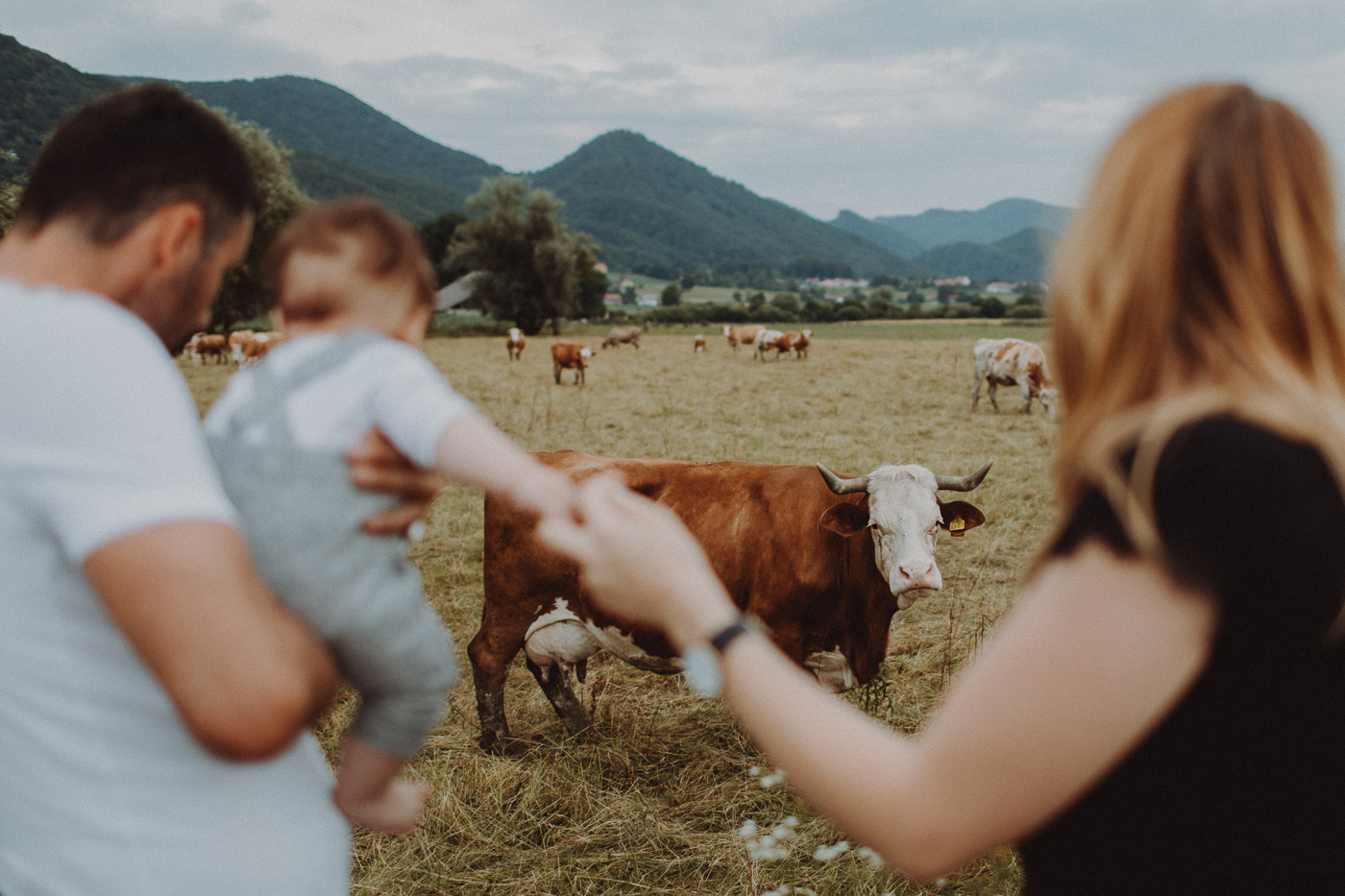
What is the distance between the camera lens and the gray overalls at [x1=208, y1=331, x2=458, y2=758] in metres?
1.02

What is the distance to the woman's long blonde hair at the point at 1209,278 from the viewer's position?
85 centimetres

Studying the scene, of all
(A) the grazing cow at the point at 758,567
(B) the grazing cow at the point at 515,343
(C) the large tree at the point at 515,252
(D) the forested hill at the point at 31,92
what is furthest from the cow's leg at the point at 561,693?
(C) the large tree at the point at 515,252

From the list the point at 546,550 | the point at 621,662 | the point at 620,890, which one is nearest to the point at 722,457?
the point at 621,662

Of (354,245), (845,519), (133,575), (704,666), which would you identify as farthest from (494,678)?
(133,575)

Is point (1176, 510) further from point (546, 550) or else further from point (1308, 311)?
point (546, 550)

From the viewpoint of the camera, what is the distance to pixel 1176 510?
0.79m

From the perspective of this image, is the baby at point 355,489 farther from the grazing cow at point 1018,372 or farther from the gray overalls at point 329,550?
the grazing cow at point 1018,372

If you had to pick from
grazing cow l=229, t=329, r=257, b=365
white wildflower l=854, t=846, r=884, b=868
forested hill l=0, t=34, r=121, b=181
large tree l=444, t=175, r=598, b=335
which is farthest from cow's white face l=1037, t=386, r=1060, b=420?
forested hill l=0, t=34, r=121, b=181

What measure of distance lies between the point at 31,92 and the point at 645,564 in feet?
217

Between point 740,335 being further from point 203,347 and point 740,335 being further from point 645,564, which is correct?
point 645,564

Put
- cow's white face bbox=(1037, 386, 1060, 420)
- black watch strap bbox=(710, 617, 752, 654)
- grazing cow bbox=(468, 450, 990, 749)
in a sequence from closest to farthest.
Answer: black watch strap bbox=(710, 617, 752, 654) → grazing cow bbox=(468, 450, 990, 749) → cow's white face bbox=(1037, 386, 1060, 420)

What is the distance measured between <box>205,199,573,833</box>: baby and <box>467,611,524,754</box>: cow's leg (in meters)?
3.36

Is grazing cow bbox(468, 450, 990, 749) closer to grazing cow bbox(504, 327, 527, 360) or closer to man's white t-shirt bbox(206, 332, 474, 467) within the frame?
man's white t-shirt bbox(206, 332, 474, 467)

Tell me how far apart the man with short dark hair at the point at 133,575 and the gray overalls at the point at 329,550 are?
6 centimetres
